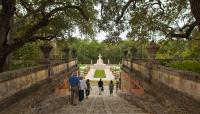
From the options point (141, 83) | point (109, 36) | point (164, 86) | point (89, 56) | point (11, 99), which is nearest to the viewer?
point (11, 99)

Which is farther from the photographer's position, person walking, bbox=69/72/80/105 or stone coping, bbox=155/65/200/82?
person walking, bbox=69/72/80/105

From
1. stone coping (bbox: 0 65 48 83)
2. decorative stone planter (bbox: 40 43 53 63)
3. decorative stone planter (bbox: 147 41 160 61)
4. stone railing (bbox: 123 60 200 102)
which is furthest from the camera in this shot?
decorative stone planter (bbox: 40 43 53 63)

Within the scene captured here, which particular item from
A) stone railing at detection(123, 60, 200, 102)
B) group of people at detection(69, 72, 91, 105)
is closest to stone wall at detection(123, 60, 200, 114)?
stone railing at detection(123, 60, 200, 102)

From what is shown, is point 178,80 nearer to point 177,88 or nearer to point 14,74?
point 177,88

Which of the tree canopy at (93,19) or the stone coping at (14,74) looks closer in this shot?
the stone coping at (14,74)

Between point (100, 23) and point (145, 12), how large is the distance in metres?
2.50

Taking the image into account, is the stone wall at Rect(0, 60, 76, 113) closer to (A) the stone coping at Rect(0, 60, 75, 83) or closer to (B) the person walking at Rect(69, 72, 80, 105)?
(A) the stone coping at Rect(0, 60, 75, 83)

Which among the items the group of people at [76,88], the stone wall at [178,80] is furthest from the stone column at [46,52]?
the stone wall at [178,80]

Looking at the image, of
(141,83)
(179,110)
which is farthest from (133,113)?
(141,83)

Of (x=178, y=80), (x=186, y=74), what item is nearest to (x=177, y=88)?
(x=178, y=80)

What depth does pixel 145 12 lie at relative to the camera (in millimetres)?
20062

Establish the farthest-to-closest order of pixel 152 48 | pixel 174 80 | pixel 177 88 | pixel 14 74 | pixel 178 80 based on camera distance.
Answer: pixel 152 48 < pixel 174 80 < pixel 177 88 < pixel 178 80 < pixel 14 74

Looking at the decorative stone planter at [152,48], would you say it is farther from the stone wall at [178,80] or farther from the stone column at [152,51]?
the stone wall at [178,80]

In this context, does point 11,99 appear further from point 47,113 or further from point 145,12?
point 145,12
